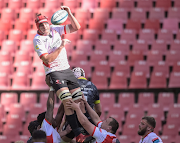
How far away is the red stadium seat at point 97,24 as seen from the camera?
10.0m

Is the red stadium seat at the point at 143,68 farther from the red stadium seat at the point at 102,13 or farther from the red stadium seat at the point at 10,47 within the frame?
the red stadium seat at the point at 10,47

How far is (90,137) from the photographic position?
4.09m

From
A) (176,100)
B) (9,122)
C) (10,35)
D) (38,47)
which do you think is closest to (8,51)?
(10,35)

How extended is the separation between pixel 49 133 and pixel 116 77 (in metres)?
4.74

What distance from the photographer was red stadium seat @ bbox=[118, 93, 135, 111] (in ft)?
27.2

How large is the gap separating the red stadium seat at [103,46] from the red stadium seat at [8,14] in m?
3.24

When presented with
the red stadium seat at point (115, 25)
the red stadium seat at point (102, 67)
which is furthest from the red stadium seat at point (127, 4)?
the red stadium seat at point (102, 67)

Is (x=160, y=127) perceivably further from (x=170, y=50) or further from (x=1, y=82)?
(x=1, y=82)

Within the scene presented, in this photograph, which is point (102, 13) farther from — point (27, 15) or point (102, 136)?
point (102, 136)

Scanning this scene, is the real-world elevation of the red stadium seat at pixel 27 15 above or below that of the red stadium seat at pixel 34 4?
below

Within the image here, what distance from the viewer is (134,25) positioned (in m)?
10.0

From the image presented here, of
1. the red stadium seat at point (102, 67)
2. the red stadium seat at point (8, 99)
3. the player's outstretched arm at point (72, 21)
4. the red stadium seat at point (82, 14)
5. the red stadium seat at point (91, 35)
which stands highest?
the player's outstretched arm at point (72, 21)

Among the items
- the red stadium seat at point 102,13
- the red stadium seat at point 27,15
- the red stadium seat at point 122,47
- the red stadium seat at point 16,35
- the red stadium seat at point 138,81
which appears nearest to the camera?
the red stadium seat at point 138,81

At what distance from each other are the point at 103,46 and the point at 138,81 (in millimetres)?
1597
